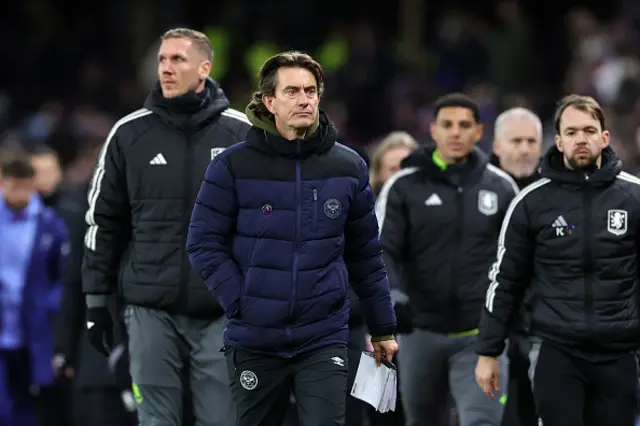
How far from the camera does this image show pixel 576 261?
8.41 m

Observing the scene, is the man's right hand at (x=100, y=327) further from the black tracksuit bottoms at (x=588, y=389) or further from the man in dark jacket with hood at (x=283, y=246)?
the black tracksuit bottoms at (x=588, y=389)

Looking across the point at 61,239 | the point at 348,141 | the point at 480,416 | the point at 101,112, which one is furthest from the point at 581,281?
the point at 101,112

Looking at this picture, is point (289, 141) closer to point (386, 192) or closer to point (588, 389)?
point (588, 389)

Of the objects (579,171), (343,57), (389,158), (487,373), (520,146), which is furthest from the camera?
(343,57)

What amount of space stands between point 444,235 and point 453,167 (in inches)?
18.7

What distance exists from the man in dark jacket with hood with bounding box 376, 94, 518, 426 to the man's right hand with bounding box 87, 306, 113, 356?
1856 mm

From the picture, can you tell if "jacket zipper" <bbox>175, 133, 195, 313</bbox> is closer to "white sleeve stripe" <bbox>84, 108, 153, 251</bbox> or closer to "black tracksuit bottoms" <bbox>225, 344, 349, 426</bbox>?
"white sleeve stripe" <bbox>84, 108, 153, 251</bbox>

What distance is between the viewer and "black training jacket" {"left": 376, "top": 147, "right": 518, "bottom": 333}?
31.6 ft

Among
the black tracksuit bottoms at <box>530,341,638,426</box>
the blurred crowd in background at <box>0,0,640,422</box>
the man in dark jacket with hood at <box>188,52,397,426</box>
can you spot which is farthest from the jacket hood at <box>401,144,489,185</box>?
the blurred crowd in background at <box>0,0,640,422</box>

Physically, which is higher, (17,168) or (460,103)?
(460,103)

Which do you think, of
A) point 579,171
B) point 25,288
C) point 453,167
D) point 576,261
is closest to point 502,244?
point 576,261

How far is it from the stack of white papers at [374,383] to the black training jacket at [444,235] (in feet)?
6.07

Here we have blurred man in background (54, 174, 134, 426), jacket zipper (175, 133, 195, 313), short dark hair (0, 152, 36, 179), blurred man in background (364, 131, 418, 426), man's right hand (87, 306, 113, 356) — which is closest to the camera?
jacket zipper (175, 133, 195, 313)

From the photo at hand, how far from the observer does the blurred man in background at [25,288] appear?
11836mm
